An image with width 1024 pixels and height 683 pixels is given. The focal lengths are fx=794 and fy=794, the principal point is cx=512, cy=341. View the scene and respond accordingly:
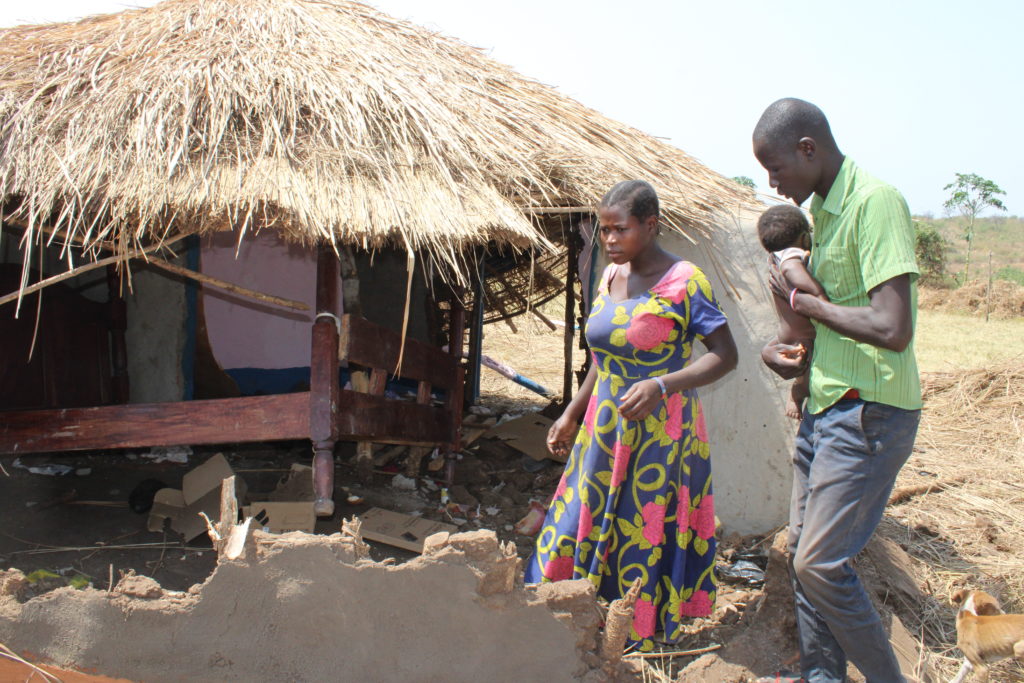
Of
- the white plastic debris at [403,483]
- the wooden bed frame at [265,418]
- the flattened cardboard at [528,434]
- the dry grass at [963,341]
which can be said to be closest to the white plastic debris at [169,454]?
the wooden bed frame at [265,418]

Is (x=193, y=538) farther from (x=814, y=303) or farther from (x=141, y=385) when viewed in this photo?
(x=814, y=303)

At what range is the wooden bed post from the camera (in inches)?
158

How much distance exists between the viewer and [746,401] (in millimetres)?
4574

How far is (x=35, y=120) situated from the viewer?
414 centimetres

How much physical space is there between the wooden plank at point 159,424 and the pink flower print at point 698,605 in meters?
2.09

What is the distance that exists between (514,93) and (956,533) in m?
3.81

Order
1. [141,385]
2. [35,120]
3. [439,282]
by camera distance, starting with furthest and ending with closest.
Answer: [439,282] < [141,385] < [35,120]

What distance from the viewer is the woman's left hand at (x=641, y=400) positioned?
2584 millimetres

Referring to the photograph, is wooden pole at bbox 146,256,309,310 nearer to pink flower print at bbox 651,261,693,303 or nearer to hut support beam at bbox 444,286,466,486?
hut support beam at bbox 444,286,466,486

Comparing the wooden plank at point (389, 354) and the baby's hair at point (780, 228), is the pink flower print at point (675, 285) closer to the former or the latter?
the baby's hair at point (780, 228)

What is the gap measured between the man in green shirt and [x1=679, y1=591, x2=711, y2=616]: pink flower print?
1.99 ft

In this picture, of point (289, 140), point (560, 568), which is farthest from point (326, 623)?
point (289, 140)

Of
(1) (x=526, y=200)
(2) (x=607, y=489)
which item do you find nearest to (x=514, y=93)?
(1) (x=526, y=200)

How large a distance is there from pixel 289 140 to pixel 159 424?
63.6 inches
